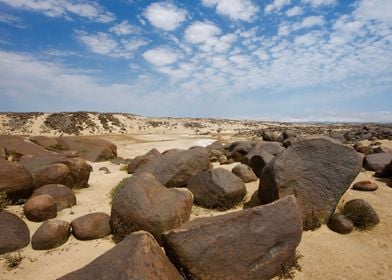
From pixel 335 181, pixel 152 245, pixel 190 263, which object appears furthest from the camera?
pixel 335 181

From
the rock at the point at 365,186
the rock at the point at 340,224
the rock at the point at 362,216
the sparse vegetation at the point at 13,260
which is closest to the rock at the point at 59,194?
the sparse vegetation at the point at 13,260

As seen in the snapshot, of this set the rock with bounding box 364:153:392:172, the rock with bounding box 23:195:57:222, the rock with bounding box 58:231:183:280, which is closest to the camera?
the rock with bounding box 58:231:183:280

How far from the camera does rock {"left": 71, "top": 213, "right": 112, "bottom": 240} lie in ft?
25.1

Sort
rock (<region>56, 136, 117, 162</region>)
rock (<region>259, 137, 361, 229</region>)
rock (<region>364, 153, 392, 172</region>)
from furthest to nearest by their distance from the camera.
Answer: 1. rock (<region>56, 136, 117, 162</region>)
2. rock (<region>364, 153, 392, 172</region>)
3. rock (<region>259, 137, 361, 229</region>)

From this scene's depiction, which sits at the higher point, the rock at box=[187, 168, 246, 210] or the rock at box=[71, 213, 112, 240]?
the rock at box=[187, 168, 246, 210]

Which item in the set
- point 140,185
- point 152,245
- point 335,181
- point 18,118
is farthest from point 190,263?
point 18,118

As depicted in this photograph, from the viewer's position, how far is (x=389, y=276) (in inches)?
240

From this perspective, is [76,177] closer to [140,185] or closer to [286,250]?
[140,185]

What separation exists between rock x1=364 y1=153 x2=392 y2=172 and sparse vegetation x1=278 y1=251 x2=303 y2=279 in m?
8.28

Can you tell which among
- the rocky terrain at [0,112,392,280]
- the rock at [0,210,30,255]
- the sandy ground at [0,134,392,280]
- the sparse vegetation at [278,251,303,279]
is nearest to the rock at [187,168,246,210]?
the rocky terrain at [0,112,392,280]

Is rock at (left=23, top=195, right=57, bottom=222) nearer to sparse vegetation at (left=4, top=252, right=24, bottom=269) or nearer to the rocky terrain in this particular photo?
the rocky terrain

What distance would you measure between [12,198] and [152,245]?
21.3ft

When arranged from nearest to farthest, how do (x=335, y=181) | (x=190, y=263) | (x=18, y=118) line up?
1. (x=190, y=263)
2. (x=335, y=181)
3. (x=18, y=118)

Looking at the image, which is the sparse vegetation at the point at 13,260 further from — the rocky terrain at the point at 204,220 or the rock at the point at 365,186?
the rock at the point at 365,186
